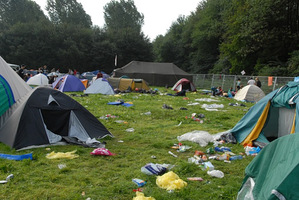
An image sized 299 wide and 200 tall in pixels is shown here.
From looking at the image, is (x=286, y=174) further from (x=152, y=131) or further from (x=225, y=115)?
(x=225, y=115)

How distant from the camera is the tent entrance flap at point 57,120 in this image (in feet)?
19.6

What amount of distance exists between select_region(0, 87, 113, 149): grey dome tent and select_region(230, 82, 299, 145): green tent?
3.61 m

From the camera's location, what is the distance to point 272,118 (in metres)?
6.77

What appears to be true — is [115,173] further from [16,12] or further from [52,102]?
[16,12]

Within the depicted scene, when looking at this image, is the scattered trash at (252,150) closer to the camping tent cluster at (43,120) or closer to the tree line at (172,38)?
the camping tent cluster at (43,120)

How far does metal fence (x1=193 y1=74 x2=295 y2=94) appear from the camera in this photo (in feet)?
56.7

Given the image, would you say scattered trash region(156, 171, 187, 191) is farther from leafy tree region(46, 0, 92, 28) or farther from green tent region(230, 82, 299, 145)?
leafy tree region(46, 0, 92, 28)

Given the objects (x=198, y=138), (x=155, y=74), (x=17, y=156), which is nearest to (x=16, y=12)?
(x=155, y=74)

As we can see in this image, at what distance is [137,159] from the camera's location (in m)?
5.09

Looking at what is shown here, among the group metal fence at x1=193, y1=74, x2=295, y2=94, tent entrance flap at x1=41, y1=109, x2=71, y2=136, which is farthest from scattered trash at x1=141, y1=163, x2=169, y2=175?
metal fence at x1=193, y1=74, x2=295, y2=94

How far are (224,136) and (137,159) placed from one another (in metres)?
2.80

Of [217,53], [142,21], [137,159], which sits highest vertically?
[142,21]

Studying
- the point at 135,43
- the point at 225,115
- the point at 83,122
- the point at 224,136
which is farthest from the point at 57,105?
the point at 135,43

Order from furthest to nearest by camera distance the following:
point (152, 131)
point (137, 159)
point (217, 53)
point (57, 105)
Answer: point (217, 53)
point (152, 131)
point (57, 105)
point (137, 159)
